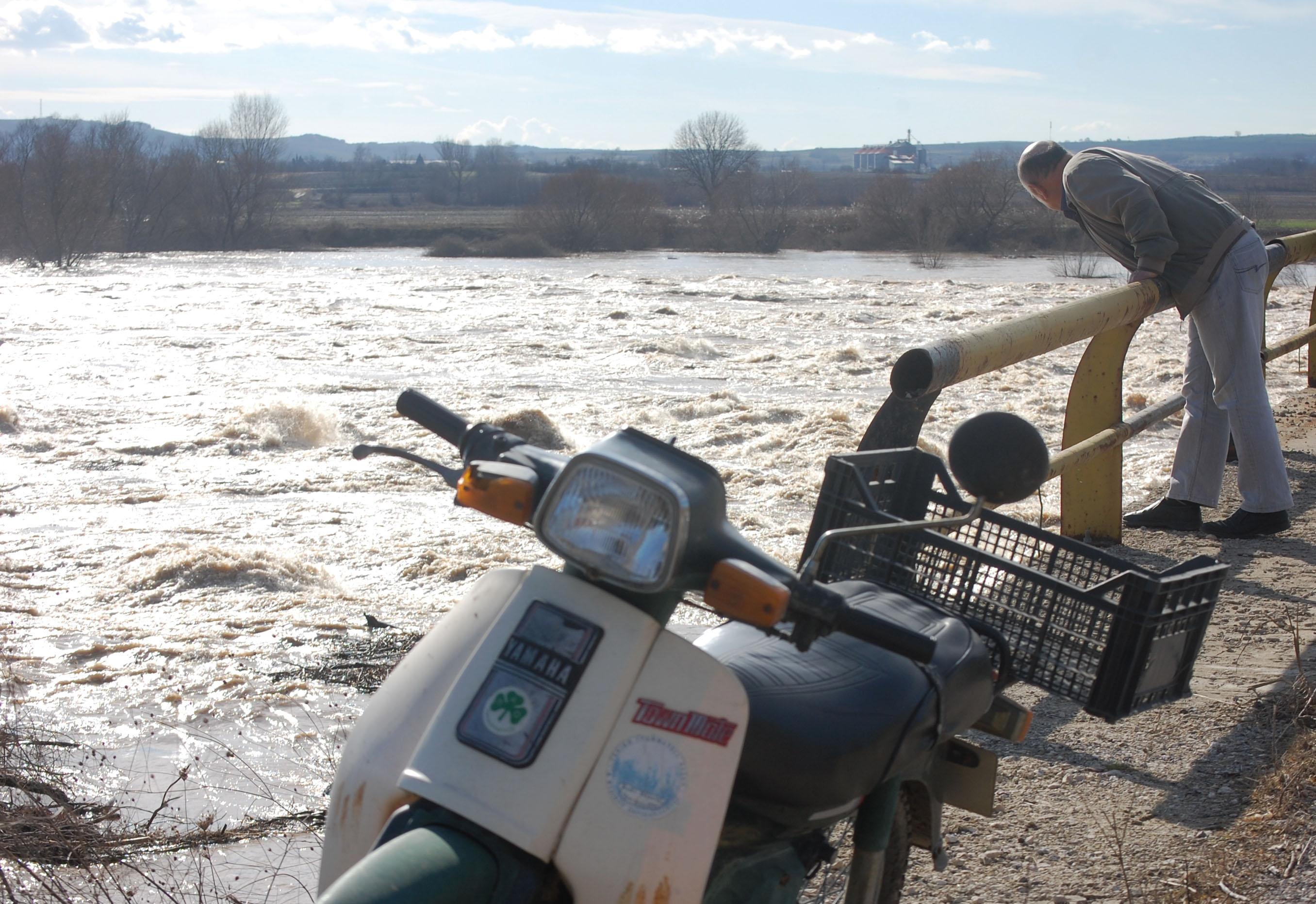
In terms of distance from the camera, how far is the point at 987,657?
7.04 ft

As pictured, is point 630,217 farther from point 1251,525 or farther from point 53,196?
point 1251,525

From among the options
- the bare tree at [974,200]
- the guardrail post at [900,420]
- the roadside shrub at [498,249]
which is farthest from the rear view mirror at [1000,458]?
the bare tree at [974,200]

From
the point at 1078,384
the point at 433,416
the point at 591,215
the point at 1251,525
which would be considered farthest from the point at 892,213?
the point at 433,416

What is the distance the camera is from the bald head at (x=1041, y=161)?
5344 millimetres

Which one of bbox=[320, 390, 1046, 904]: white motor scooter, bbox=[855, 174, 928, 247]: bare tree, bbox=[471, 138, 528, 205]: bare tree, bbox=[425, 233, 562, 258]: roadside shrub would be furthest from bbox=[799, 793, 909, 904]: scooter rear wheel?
bbox=[471, 138, 528, 205]: bare tree

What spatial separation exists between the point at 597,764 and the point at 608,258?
→ 4931 centimetres

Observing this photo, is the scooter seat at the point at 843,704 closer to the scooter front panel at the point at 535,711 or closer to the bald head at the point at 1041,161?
the scooter front panel at the point at 535,711

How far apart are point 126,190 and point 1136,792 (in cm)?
6156

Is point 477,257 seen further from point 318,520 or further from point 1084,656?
point 1084,656

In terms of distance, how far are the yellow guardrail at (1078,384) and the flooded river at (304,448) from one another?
1946mm

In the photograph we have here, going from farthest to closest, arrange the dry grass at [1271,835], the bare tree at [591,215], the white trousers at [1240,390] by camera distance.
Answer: the bare tree at [591,215]
the white trousers at [1240,390]
the dry grass at [1271,835]

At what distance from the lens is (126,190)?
57250 mm

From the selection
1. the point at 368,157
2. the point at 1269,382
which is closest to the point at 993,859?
the point at 1269,382

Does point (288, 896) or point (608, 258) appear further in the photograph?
point (608, 258)
